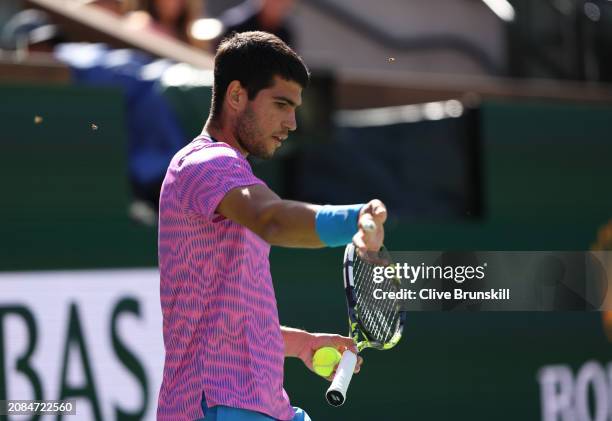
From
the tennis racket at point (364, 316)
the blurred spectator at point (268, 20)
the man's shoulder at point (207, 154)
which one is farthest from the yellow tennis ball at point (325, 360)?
the blurred spectator at point (268, 20)

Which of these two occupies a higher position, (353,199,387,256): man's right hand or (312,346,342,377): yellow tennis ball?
(353,199,387,256): man's right hand

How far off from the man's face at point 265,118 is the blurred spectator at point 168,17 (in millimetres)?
4424

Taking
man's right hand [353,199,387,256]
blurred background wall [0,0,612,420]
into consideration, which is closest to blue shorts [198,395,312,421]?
man's right hand [353,199,387,256]

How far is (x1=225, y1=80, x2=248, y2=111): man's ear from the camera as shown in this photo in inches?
121

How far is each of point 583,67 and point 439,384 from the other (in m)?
3.29

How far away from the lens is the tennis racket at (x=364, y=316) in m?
3.11

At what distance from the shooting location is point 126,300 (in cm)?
528

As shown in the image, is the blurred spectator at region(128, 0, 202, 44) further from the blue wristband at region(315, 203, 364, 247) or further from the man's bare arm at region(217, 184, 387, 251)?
the blue wristband at region(315, 203, 364, 247)

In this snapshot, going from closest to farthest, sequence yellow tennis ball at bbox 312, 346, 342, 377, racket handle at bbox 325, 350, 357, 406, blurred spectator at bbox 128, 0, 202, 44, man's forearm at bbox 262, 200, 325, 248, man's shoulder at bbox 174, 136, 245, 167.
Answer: man's forearm at bbox 262, 200, 325, 248
man's shoulder at bbox 174, 136, 245, 167
racket handle at bbox 325, 350, 357, 406
yellow tennis ball at bbox 312, 346, 342, 377
blurred spectator at bbox 128, 0, 202, 44

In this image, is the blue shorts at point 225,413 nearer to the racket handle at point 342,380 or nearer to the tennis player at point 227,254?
the tennis player at point 227,254

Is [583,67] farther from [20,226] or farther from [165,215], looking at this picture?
[165,215]

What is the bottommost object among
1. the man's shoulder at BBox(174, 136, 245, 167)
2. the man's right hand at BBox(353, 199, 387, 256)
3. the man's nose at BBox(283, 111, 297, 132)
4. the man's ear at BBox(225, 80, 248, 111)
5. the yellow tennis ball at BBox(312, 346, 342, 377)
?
the yellow tennis ball at BBox(312, 346, 342, 377)

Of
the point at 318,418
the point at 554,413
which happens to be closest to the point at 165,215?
the point at 318,418

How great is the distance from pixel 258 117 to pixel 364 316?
27.1 inches
